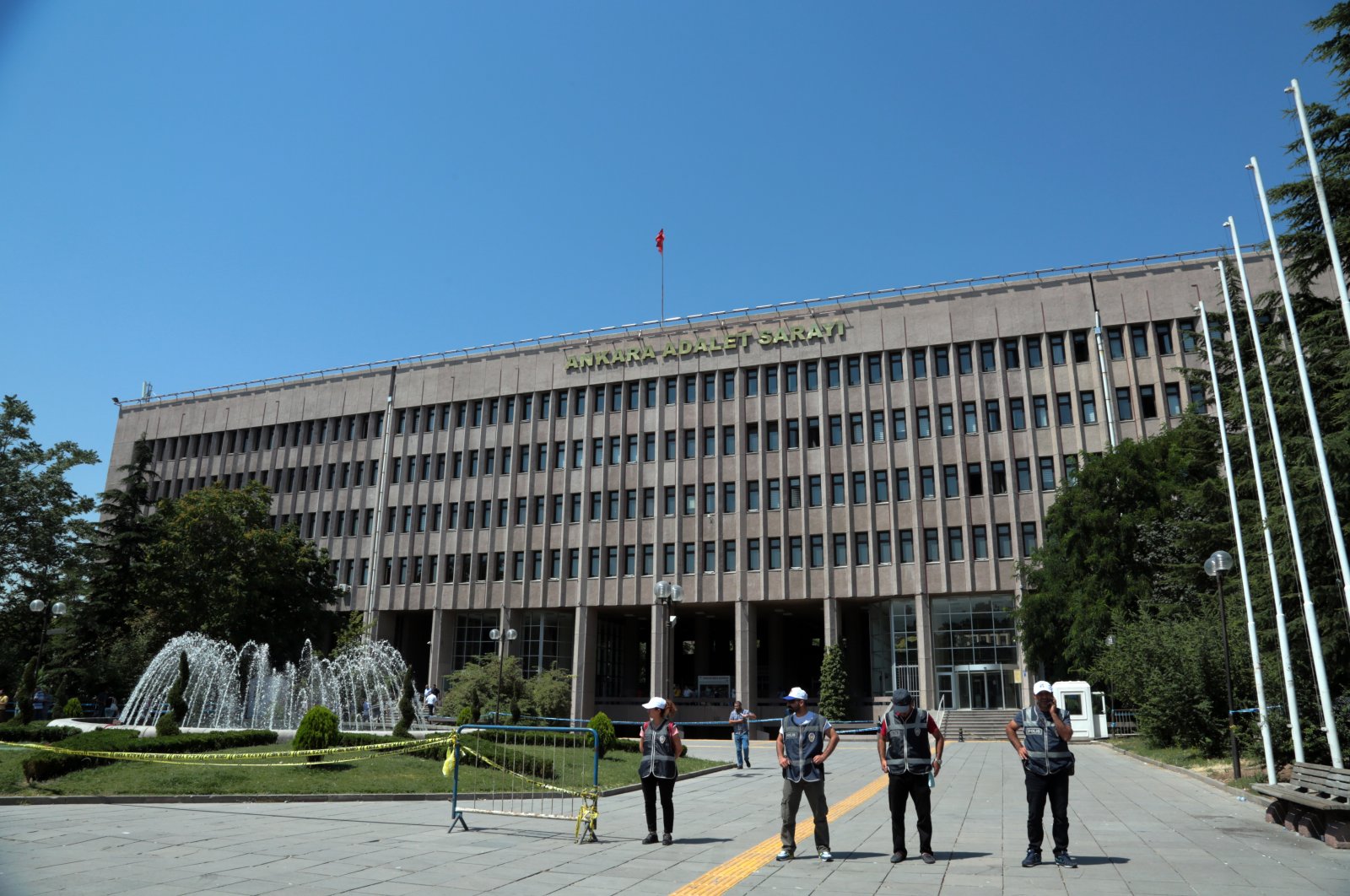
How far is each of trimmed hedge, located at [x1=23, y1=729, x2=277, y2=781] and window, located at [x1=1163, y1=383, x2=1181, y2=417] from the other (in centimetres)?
3996

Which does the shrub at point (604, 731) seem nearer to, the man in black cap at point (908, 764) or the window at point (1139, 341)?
the man in black cap at point (908, 764)

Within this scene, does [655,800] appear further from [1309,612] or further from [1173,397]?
[1173,397]

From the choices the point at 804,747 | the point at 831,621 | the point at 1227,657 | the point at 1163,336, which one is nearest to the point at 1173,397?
the point at 1163,336

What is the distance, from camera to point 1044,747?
30.7 feet

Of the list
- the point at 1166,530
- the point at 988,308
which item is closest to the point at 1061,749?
the point at 1166,530

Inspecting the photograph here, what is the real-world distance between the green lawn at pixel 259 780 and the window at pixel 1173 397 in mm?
35579

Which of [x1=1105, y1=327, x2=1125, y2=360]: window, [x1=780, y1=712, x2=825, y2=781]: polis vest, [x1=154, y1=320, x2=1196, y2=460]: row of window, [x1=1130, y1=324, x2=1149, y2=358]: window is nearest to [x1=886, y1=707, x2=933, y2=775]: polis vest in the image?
[x1=780, y1=712, x2=825, y2=781]: polis vest

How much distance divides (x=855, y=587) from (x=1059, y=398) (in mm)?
13482

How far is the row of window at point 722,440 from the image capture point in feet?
148

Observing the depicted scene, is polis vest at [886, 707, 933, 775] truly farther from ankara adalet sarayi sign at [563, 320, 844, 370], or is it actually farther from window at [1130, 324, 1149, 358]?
ankara adalet sarayi sign at [563, 320, 844, 370]

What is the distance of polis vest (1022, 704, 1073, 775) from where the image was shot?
30.5ft

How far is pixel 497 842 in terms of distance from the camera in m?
10.9

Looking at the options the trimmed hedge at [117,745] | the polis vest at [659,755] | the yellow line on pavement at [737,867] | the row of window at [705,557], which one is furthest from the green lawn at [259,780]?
the row of window at [705,557]

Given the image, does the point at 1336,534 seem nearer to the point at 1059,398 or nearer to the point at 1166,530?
the point at 1166,530
